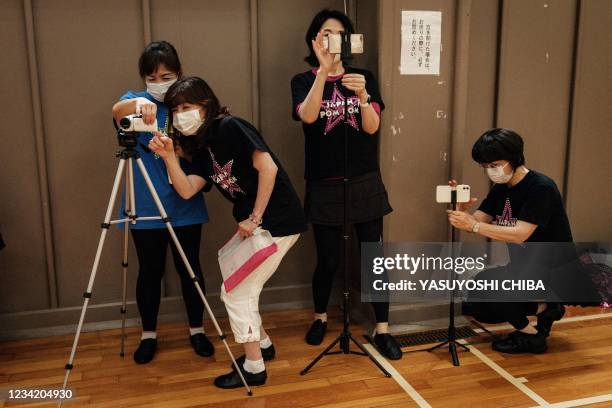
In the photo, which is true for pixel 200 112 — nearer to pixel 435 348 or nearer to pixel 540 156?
pixel 435 348

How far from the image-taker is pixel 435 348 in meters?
2.93

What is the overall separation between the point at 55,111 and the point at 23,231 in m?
0.71

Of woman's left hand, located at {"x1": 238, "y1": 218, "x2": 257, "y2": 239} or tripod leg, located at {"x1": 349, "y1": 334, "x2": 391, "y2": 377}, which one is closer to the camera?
woman's left hand, located at {"x1": 238, "y1": 218, "x2": 257, "y2": 239}

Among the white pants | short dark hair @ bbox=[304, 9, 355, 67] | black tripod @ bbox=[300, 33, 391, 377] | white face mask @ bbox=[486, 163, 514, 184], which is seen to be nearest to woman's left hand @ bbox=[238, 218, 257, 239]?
the white pants

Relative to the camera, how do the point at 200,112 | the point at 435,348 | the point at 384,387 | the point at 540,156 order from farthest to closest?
1. the point at 540,156
2. the point at 435,348
3. the point at 384,387
4. the point at 200,112

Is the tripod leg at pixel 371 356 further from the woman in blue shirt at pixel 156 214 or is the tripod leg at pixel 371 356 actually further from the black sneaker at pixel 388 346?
the woman in blue shirt at pixel 156 214

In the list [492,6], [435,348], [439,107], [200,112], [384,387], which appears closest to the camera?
[200,112]

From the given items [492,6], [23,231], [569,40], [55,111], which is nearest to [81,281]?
[23,231]

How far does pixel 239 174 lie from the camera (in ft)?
7.89

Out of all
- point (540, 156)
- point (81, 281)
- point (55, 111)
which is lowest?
point (81, 281)

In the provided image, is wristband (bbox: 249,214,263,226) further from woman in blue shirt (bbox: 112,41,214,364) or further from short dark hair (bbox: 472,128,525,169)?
short dark hair (bbox: 472,128,525,169)

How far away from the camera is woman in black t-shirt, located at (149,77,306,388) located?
2.34 meters

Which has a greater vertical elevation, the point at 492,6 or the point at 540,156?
the point at 492,6

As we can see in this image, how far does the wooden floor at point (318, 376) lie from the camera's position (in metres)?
2.45
